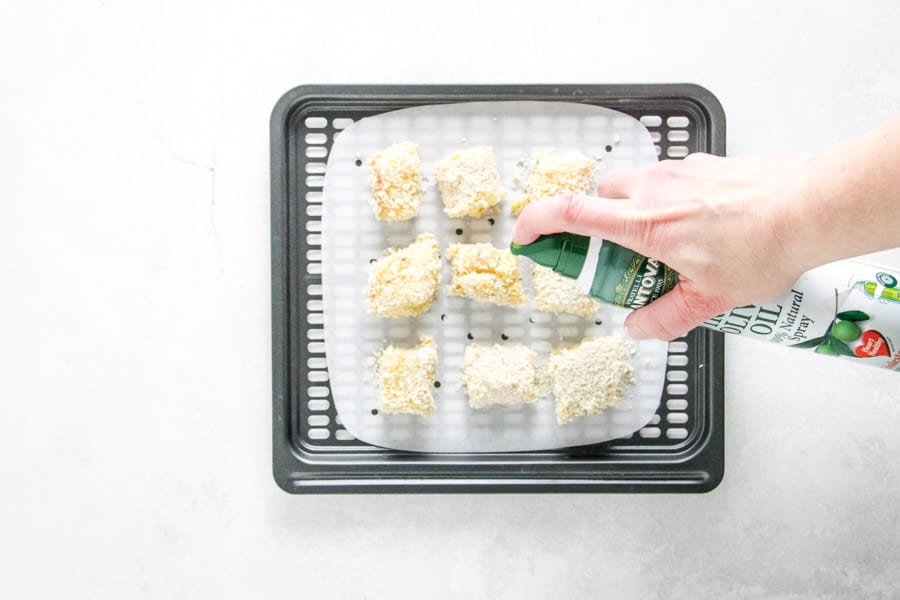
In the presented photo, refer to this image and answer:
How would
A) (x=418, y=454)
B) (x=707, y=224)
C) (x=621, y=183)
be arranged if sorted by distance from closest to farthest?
(x=707, y=224) → (x=621, y=183) → (x=418, y=454)

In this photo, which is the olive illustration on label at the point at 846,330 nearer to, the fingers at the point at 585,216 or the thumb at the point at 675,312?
the thumb at the point at 675,312

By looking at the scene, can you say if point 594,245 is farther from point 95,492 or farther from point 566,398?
point 95,492

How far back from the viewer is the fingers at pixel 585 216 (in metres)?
0.90

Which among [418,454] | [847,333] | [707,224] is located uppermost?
[707,224]

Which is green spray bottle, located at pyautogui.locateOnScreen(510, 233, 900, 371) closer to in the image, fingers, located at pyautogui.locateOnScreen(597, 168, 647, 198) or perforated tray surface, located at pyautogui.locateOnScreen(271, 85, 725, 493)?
fingers, located at pyautogui.locateOnScreen(597, 168, 647, 198)

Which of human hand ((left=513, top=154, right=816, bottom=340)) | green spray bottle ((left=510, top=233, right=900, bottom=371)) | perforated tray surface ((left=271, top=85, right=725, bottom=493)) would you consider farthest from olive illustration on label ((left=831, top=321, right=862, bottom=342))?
perforated tray surface ((left=271, top=85, right=725, bottom=493))

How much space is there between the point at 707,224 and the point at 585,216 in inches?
5.5

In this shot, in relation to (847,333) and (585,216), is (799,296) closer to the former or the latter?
(847,333)

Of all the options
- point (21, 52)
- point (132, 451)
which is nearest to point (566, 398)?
point (132, 451)

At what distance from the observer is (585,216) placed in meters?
0.91

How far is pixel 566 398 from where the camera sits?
1.22 meters

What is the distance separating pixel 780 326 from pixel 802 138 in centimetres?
45

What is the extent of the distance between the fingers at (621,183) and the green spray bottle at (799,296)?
0.07 m

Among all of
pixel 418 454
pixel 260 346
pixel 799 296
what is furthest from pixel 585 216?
pixel 260 346
